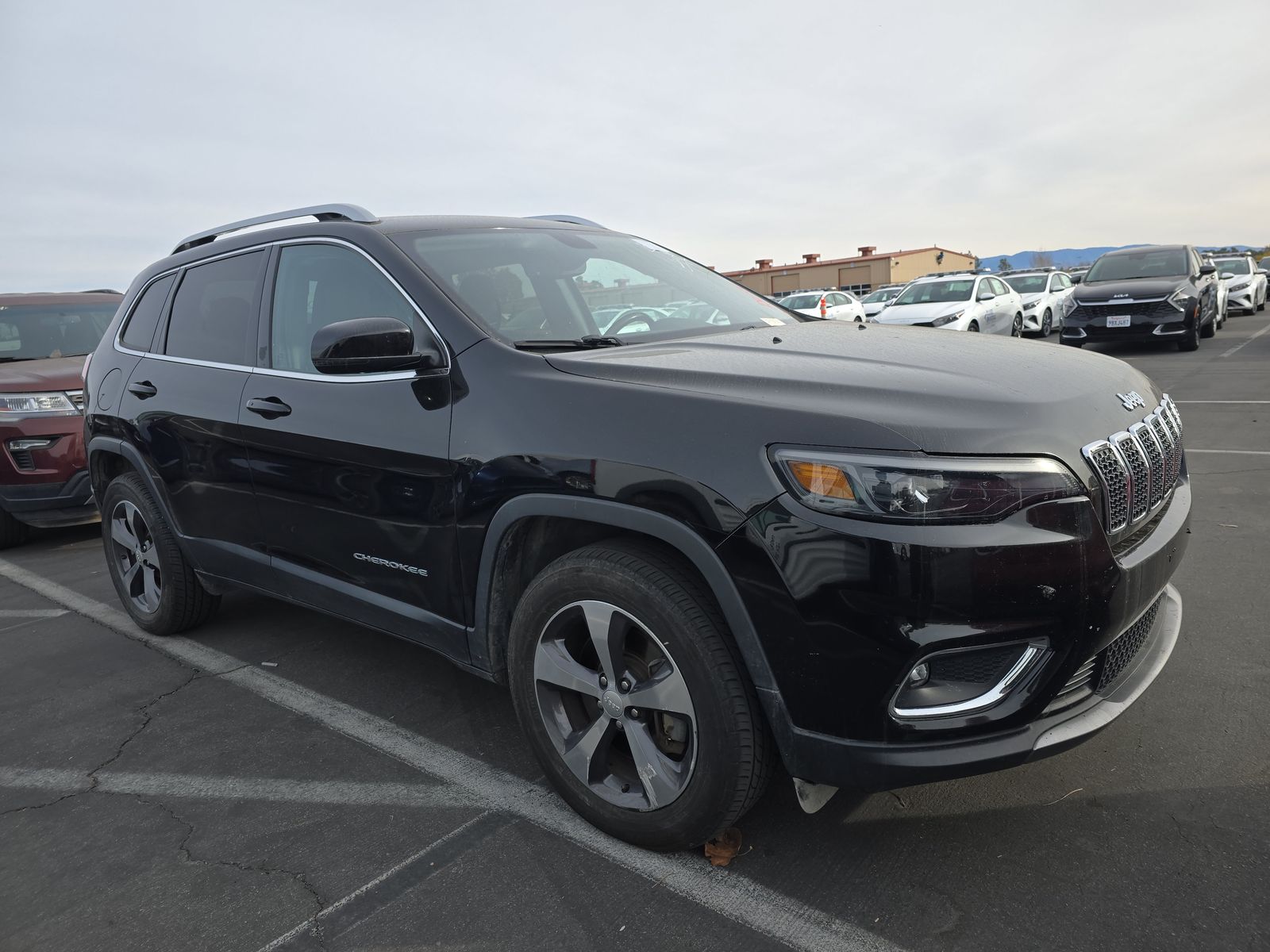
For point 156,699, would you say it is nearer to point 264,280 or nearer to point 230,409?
point 230,409

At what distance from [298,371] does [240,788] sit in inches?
56.0

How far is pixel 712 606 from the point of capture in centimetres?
218

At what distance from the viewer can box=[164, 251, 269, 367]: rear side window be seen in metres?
3.57

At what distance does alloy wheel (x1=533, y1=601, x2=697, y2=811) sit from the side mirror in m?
0.91

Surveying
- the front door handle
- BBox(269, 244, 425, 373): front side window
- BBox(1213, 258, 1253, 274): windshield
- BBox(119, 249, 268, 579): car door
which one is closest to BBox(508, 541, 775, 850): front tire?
BBox(269, 244, 425, 373): front side window

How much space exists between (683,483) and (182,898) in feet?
5.60

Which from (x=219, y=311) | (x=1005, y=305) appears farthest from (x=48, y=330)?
(x=1005, y=305)

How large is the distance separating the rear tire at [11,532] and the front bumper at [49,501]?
20cm

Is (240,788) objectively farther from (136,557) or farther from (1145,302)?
(1145,302)

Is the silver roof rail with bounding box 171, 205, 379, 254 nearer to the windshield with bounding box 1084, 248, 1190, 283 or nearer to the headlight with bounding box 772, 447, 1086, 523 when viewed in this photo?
the headlight with bounding box 772, 447, 1086, 523

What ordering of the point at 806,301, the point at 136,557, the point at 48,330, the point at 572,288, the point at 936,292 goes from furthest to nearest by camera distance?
the point at 806,301
the point at 936,292
the point at 48,330
the point at 136,557
the point at 572,288

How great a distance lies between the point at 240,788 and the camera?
294cm

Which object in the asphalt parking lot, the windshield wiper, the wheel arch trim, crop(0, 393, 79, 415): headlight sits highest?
the windshield wiper

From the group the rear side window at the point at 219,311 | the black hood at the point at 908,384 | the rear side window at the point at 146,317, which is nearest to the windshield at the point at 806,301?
the rear side window at the point at 146,317
